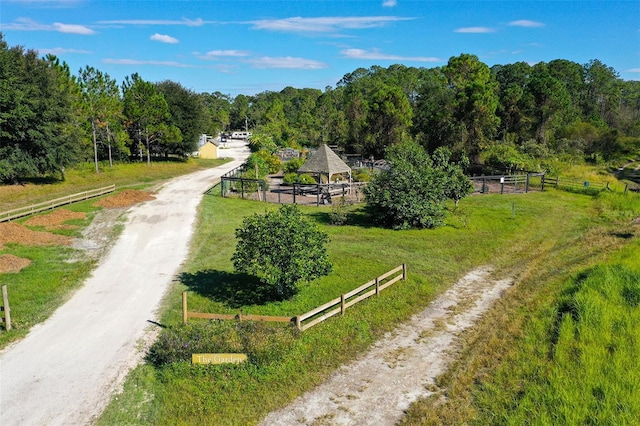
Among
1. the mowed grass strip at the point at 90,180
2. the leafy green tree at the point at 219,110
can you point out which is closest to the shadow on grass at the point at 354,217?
the mowed grass strip at the point at 90,180

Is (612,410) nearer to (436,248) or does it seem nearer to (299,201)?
(436,248)

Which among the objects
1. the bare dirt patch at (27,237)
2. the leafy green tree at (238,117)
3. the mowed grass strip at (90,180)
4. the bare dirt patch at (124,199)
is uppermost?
the leafy green tree at (238,117)

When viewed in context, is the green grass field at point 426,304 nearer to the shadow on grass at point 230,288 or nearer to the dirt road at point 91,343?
the shadow on grass at point 230,288

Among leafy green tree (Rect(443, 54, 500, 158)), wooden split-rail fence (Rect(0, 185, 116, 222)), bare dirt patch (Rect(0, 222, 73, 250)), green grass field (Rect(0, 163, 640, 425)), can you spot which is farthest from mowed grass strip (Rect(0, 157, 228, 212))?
leafy green tree (Rect(443, 54, 500, 158))

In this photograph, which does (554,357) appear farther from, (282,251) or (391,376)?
(282,251)

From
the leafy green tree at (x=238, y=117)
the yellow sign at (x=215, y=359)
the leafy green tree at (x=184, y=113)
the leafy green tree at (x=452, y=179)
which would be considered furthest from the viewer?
the leafy green tree at (x=238, y=117)

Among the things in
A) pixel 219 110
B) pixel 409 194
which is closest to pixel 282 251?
pixel 409 194

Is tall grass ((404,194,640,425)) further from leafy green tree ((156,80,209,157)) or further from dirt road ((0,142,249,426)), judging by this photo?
leafy green tree ((156,80,209,157))
